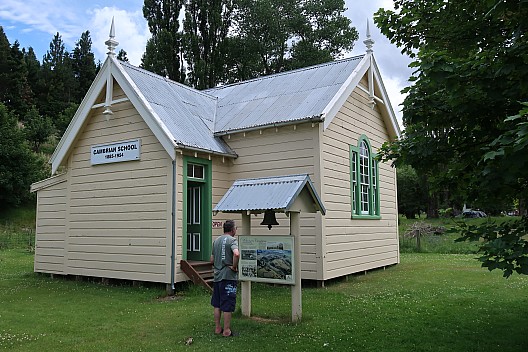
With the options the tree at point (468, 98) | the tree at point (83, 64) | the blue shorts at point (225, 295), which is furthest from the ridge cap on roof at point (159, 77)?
the tree at point (83, 64)

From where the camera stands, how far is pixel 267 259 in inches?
318

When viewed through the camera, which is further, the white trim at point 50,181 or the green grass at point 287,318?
the white trim at point 50,181

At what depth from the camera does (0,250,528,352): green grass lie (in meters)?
6.90

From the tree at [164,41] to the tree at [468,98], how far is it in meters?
27.2

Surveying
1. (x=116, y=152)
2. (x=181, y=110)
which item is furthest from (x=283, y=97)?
(x=116, y=152)

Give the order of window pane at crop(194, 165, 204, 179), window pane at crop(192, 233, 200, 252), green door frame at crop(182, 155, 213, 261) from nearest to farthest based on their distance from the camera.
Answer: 1. window pane at crop(194, 165, 204, 179)
2. green door frame at crop(182, 155, 213, 261)
3. window pane at crop(192, 233, 200, 252)

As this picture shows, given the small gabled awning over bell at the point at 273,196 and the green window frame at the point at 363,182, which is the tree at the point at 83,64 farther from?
the small gabled awning over bell at the point at 273,196

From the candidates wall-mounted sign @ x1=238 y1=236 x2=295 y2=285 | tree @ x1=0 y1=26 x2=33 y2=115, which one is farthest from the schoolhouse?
tree @ x1=0 y1=26 x2=33 y2=115

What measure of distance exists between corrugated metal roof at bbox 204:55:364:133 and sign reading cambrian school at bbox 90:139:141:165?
2.48 meters

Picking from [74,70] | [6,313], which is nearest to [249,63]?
[6,313]

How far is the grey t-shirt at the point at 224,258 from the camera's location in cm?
748

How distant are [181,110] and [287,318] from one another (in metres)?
7.54

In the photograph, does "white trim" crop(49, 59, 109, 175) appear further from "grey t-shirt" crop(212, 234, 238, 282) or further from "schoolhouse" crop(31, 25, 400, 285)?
"grey t-shirt" crop(212, 234, 238, 282)

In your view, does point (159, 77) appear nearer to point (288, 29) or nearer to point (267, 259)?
point (267, 259)
